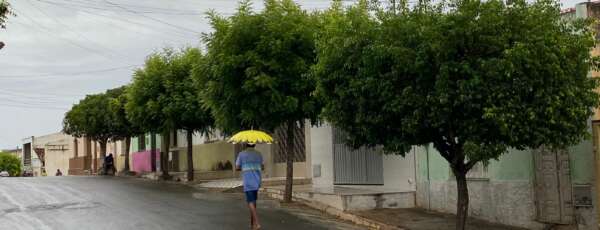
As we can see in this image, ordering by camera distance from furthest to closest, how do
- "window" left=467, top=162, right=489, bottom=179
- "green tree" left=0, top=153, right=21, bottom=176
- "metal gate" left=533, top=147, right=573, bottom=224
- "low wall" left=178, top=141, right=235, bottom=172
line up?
1. "green tree" left=0, top=153, right=21, bottom=176
2. "low wall" left=178, top=141, right=235, bottom=172
3. "window" left=467, top=162, right=489, bottom=179
4. "metal gate" left=533, top=147, right=573, bottom=224

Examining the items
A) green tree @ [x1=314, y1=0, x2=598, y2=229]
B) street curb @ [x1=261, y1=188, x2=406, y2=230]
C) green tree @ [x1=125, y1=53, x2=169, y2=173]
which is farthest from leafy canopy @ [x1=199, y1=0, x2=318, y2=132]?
green tree @ [x1=125, y1=53, x2=169, y2=173]

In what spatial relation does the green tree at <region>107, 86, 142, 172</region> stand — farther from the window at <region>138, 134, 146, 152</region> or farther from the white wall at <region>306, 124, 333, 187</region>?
the white wall at <region>306, 124, 333, 187</region>

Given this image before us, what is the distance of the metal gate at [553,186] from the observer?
462 inches

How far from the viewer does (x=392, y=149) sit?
34.4 feet

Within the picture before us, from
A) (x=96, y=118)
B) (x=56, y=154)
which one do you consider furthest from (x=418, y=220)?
(x=56, y=154)

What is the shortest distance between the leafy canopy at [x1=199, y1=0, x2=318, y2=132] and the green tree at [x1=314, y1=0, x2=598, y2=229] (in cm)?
526

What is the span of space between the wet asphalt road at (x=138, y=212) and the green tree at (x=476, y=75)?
409 centimetres

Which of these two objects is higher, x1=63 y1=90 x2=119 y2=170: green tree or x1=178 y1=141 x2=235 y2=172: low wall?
x1=63 y1=90 x2=119 y2=170: green tree

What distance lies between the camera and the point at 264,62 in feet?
50.8

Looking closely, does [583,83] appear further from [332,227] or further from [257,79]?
[257,79]


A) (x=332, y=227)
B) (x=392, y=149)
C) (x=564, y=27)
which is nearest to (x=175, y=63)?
(x=332, y=227)

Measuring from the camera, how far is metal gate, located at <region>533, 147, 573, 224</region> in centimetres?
1173

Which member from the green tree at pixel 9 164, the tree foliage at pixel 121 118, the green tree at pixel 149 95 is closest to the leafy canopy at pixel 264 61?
the green tree at pixel 149 95

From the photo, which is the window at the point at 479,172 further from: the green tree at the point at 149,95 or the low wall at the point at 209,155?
the low wall at the point at 209,155
